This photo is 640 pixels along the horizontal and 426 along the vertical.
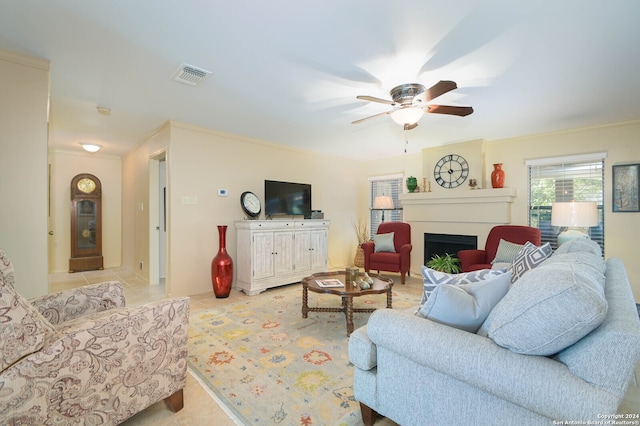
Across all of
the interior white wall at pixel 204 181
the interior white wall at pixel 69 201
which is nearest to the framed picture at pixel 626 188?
the interior white wall at pixel 204 181

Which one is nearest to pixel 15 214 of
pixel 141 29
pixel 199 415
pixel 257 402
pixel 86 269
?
pixel 141 29

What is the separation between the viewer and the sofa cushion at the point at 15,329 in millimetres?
1124

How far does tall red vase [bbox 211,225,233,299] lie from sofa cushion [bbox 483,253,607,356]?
3360mm

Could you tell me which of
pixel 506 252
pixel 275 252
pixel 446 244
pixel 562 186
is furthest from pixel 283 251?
pixel 562 186

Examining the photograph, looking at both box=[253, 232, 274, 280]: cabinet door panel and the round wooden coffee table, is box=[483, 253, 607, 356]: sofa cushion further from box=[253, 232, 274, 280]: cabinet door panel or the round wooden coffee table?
box=[253, 232, 274, 280]: cabinet door panel

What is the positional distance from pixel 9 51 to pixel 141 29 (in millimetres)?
1152

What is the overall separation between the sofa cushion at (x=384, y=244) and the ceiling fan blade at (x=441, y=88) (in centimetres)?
298

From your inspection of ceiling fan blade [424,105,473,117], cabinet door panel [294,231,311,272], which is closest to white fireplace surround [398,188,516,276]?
cabinet door panel [294,231,311,272]

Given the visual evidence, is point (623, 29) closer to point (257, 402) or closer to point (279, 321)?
point (257, 402)

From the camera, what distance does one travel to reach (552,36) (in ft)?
6.56

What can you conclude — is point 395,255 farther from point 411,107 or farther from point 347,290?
point 411,107

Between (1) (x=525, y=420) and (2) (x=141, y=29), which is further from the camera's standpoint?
(2) (x=141, y=29)

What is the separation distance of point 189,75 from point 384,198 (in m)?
4.09

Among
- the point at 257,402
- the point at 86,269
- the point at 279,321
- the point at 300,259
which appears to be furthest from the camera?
the point at 86,269
